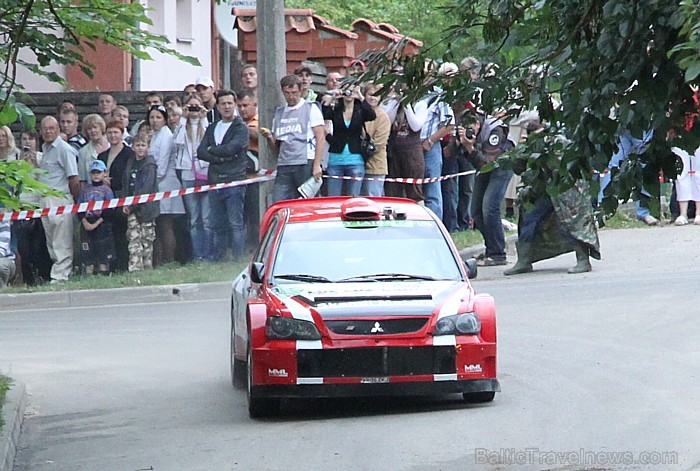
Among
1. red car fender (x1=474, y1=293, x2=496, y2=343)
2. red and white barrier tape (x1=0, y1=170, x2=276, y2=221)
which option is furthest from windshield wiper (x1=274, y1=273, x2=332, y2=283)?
red and white barrier tape (x1=0, y1=170, x2=276, y2=221)

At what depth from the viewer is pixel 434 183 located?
2123 centimetres

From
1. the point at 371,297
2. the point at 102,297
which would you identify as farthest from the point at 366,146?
the point at 371,297

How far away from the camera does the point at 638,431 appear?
917 centimetres

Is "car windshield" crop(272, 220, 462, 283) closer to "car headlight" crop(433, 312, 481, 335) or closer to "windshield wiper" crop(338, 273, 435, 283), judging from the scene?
"windshield wiper" crop(338, 273, 435, 283)

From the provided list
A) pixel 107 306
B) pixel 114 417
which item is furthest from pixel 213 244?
pixel 114 417

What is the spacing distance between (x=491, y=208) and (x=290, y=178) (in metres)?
2.69

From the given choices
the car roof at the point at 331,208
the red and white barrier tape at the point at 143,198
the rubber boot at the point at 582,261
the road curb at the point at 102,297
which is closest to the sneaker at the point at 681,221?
the rubber boot at the point at 582,261

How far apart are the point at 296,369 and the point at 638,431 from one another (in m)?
2.32

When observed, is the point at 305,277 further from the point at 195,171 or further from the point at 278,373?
the point at 195,171

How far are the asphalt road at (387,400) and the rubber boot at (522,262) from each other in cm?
116

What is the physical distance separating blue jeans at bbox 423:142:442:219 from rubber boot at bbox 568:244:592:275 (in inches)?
141

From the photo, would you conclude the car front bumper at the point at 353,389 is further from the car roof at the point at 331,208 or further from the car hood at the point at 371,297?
the car roof at the point at 331,208

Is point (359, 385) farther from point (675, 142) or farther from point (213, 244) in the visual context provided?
point (213, 244)

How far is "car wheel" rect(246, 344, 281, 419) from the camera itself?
1016 centimetres
